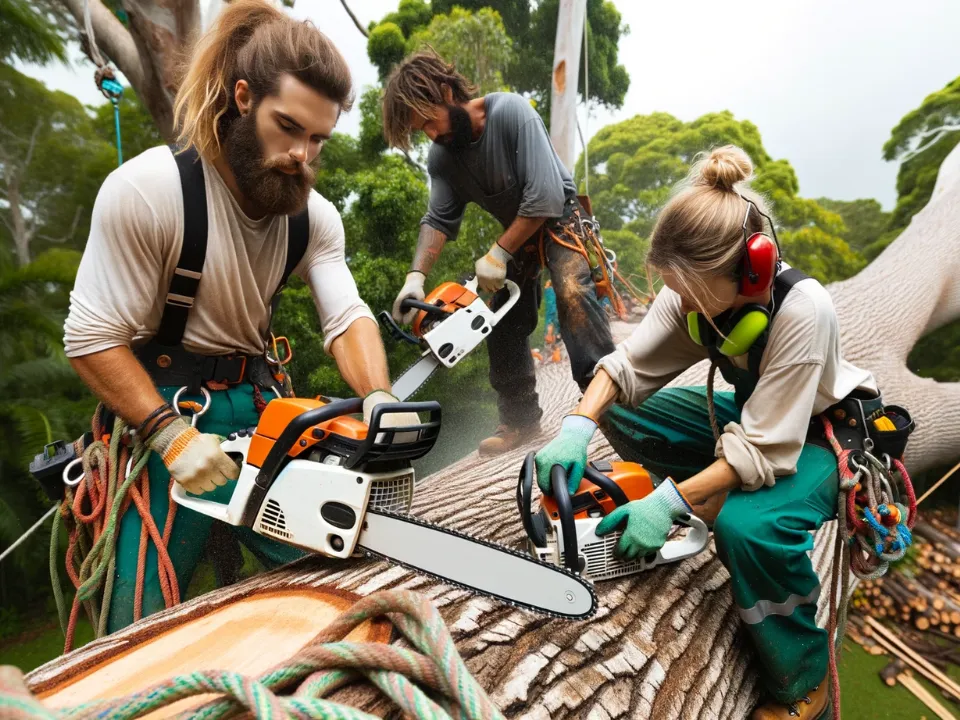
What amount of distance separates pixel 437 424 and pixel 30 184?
21.3ft

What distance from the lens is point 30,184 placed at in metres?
5.64

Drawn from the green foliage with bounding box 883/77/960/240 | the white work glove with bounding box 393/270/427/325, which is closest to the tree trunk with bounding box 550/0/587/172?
the white work glove with bounding box 393/270/427/325

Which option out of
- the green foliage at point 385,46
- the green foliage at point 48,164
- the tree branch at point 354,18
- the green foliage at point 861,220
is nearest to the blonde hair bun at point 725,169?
the tree branch at point 354,18

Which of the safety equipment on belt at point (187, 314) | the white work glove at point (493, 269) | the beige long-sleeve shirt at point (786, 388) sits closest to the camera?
the beige long-sleeve shirt at point (786, 388)

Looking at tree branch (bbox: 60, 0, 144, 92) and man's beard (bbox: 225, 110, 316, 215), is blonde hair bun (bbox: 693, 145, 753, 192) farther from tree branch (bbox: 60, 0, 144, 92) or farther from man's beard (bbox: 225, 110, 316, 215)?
tree branch (bbox: 60, 0, 144, 92)

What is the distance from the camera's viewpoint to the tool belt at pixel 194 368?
171cm

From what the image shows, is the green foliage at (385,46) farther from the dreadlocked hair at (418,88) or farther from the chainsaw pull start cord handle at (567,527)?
the chainsaw pull start cord handle at (567,527)

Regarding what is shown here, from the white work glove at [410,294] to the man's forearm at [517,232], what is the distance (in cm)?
46

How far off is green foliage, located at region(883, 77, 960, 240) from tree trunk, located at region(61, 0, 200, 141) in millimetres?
7840

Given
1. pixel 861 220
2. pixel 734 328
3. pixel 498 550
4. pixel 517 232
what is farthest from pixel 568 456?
pixel 861 220

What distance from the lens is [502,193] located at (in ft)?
9.35

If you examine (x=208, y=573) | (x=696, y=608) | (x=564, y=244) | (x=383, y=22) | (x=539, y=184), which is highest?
(x=383, y=22)

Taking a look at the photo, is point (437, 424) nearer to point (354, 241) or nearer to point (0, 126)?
point (354, 241)

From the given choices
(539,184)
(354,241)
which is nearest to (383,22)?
(354,241)
